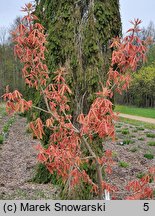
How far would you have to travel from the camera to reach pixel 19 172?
22.6 feet

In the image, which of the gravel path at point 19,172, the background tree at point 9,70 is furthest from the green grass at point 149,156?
the background tree at point 9,70

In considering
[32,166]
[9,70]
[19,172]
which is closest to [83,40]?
[19,172]

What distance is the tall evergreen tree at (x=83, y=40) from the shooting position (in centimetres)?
498

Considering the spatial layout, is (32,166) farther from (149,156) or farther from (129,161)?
(149,156)

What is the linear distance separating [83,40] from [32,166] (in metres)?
3.37

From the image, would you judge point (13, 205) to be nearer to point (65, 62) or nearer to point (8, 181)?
point (65, 62)

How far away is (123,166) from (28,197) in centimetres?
298

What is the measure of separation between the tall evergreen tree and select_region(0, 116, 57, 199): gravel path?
4.66ft

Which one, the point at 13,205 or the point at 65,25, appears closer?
the point at 13,205

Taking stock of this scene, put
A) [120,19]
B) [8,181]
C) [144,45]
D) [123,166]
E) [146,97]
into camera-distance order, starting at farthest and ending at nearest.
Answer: [146,97] < [123,166] < [8,181] < [120,19] < [144,45]

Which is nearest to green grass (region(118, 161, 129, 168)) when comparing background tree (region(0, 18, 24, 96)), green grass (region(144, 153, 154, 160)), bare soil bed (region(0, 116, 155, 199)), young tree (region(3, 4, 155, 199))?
bare soil bed (region(0, 116, 155, 199))

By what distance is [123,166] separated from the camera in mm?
7551

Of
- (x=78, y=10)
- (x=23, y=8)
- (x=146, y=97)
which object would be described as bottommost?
(x=146, y=97)

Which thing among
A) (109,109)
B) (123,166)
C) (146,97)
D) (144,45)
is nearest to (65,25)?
(144,45)
